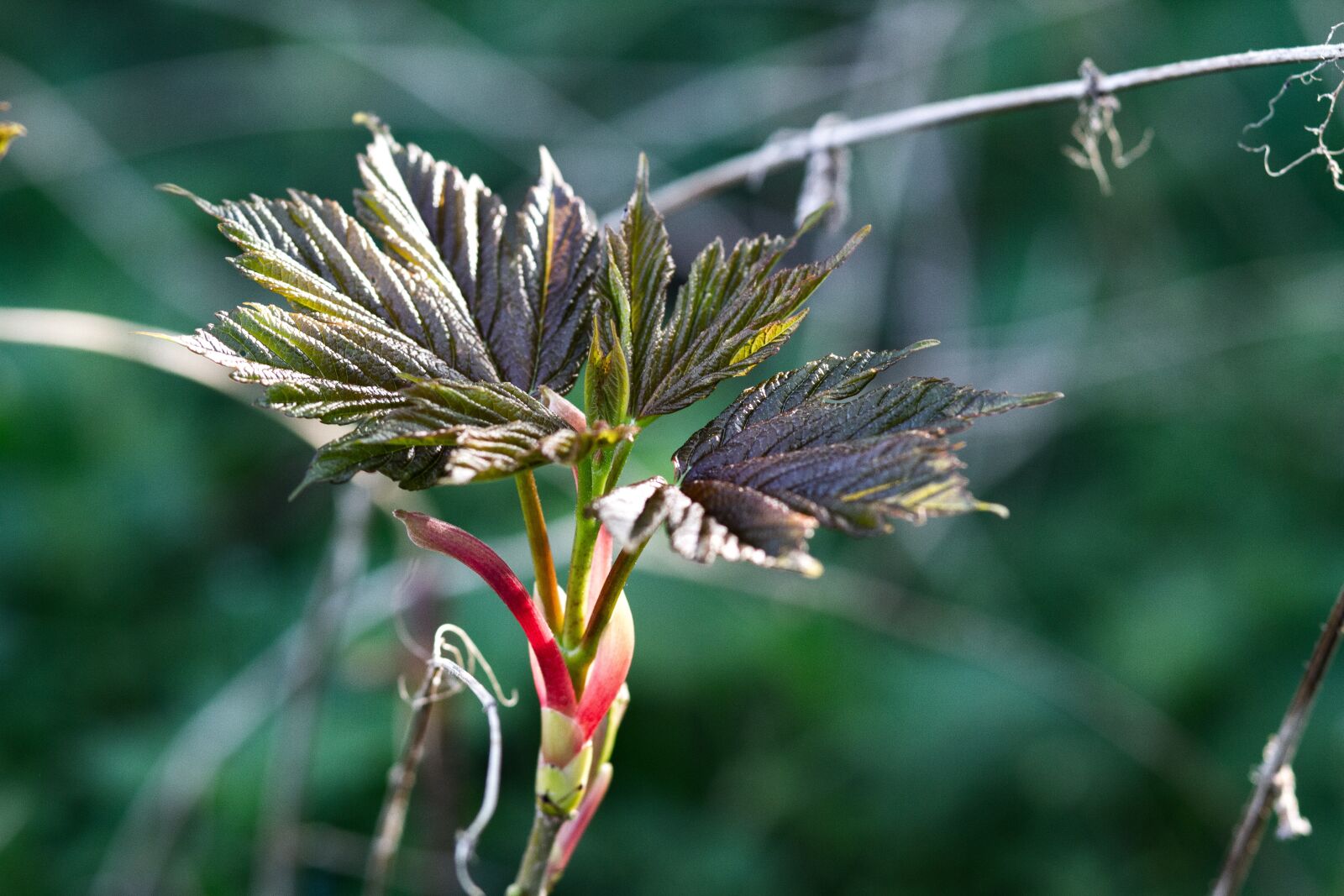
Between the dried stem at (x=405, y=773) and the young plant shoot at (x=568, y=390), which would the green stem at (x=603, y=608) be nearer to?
the young plant shoot at (x=568, y=390)

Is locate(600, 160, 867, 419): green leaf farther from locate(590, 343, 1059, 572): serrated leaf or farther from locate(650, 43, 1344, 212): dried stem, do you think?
locate(650, 43, 1344, 212): dried stem

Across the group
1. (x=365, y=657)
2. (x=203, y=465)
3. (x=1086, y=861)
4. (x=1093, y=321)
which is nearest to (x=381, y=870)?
(x=365, y=657)

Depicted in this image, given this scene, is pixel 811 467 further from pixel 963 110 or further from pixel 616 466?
pixel 963 110

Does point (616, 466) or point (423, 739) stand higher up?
point (616, 466)

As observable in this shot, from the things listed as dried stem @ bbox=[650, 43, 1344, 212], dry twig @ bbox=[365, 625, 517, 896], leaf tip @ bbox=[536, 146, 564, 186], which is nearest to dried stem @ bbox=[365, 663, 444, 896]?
dry twig @ bbox=[365, 625, 517, 896]

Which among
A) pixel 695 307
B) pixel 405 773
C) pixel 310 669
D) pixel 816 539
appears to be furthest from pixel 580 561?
pixel 816 539

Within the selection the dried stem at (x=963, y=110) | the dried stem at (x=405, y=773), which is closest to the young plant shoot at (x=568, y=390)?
the dried stem at (x=405, y=773)
